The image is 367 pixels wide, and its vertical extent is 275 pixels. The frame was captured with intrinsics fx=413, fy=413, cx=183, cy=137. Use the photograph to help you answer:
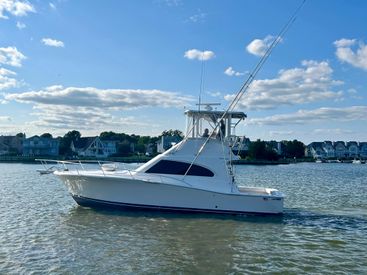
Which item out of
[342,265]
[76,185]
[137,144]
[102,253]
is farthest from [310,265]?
[137,144]

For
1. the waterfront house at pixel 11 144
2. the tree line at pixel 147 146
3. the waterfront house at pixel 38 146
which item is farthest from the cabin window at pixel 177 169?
the waterfront house at pixel 11 144

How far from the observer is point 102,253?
10781 mm

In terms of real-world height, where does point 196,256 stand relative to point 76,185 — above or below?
below

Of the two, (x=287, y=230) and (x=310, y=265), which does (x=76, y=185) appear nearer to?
(x=287, y=230)

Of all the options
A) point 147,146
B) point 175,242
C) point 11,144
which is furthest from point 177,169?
point 11,144

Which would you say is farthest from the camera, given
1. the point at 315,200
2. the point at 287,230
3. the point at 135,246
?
the point at 315,200

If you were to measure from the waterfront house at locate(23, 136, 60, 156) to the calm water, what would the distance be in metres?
87.8

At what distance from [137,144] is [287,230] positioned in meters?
117

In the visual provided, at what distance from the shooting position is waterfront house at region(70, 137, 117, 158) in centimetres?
10868

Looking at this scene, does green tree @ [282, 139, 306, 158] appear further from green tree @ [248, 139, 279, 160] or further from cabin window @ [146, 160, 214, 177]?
cabin window @ [146, 160, 214, 177]

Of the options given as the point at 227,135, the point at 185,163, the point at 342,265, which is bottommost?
the point at 342,265

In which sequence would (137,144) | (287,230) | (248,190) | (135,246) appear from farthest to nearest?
1. (137,144)
2. (248,190)
3. (287,230)
4. (135,246)

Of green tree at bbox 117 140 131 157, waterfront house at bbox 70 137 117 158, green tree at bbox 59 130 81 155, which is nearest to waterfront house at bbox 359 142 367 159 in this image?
green tree at bbox 117 140 131 157

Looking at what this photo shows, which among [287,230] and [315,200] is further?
[315,200]
